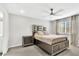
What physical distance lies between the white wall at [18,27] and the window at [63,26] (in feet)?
7.21

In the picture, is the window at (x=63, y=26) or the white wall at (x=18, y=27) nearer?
the white wall at (x=18, y=27)

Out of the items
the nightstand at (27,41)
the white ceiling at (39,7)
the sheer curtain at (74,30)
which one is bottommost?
the nightstand at (27,41)

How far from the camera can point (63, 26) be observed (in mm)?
5098

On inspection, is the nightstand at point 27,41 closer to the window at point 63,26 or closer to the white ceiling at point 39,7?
the white ceiling at point 39,7

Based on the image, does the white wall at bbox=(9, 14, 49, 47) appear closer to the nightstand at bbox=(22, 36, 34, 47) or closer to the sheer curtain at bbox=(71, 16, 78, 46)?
the nightstand at bbox=(22, 36, 34, 47)

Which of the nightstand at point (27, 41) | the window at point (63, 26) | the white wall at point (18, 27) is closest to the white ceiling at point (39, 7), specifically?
the white wall at point (18, 27)

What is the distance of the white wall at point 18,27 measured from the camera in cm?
376

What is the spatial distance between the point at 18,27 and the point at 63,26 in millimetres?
3577

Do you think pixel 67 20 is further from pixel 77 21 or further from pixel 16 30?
pixel 16 30

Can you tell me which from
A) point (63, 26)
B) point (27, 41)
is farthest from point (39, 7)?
point (63, 26)

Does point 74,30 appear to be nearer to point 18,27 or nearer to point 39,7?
point 39,7

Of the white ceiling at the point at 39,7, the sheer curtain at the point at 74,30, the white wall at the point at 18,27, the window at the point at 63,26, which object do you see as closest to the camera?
the white ceiling at the point at 39,7

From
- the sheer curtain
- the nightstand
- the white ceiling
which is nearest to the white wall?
the nightstand

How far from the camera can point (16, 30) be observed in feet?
13.1
